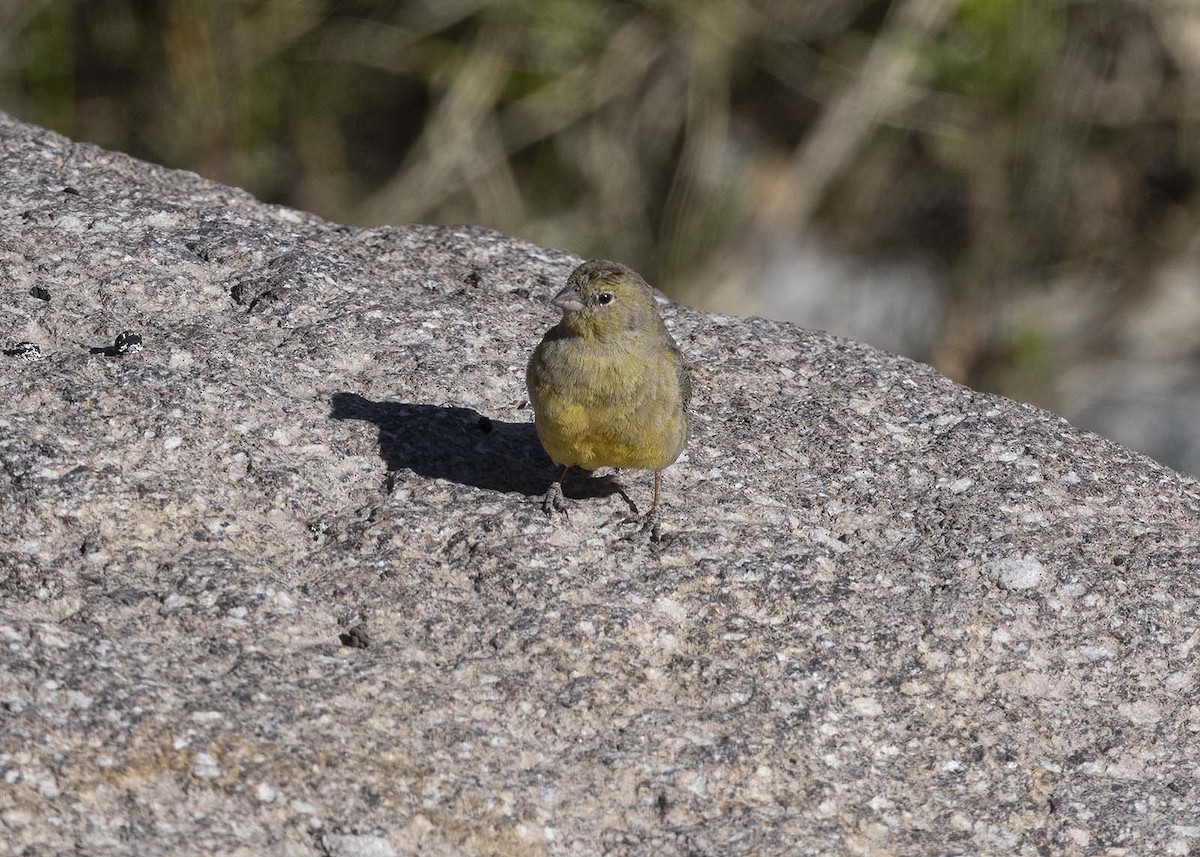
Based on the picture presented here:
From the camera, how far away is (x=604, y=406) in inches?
183

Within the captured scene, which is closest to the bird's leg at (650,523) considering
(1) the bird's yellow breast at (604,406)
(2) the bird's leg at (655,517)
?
(2) the bird's leg at (655,517)

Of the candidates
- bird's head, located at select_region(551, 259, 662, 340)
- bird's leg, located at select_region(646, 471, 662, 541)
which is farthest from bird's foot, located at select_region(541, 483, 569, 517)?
bird's head, located at select_region(551, 259, 662, 340)

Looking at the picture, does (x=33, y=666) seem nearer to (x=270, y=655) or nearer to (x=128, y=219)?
(x=270, y=655)

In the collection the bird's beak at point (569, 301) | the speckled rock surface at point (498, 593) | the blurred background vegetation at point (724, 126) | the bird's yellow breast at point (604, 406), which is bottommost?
the speckled rock surface at point (498, 593)

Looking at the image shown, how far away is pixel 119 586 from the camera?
157 inches

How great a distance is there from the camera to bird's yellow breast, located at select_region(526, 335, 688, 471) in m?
4.61

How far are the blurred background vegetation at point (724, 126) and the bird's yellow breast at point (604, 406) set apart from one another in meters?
6.08

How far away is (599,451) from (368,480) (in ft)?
2.19

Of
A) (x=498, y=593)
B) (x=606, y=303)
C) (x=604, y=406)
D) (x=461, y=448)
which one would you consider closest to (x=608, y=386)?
(x=604, y=406)

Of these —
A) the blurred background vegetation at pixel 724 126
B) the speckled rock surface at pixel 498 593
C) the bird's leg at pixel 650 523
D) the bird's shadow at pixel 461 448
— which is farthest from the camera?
the blurred background vegetation at pixel 724 126

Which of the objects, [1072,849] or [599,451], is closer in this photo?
[1072,849]

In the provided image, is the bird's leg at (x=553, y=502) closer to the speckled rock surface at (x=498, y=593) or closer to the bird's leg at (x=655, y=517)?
the speckled rock surface at (x=498, y=593)

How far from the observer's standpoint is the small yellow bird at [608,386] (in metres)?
4.62

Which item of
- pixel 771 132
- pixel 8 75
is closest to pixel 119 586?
pixel 8 75
